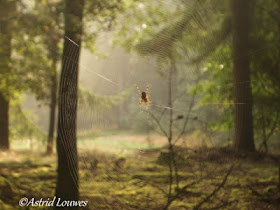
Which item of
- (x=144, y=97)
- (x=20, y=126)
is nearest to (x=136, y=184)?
(x=144, y=97)

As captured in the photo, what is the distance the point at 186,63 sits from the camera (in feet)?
10.8

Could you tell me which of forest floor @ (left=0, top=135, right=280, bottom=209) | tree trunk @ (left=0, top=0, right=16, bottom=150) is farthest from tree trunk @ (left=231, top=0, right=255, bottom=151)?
tree trunk @ (left=0, top=0, right=16, bottom=150)

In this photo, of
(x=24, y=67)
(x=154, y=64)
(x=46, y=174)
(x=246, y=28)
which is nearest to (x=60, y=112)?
(x=154, y=64)

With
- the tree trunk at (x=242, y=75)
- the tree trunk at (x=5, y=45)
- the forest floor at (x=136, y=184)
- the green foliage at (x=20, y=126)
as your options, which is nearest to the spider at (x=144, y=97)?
the forest floor at (x=136, y=184)

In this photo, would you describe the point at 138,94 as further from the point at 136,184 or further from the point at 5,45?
A: the point at 5,45

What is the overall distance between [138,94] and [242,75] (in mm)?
3045

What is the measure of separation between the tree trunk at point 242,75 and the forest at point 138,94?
3 centimetres

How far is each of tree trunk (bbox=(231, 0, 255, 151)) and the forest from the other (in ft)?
0.09

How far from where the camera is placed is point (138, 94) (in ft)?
11.2

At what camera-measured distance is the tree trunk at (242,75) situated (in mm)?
4980

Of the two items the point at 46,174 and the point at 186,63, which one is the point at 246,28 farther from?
the point at 46,174

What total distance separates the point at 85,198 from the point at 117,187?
716 millimetres

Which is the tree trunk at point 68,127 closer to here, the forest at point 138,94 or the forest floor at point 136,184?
the forest at point 138,94

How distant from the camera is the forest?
301cm
